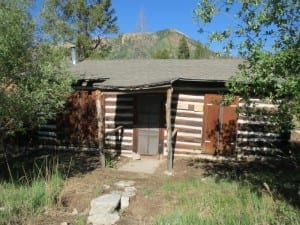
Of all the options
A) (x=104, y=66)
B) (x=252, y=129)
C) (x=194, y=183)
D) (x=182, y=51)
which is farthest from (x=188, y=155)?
(x=182, y=51)

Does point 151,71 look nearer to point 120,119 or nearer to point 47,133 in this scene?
point 120,119

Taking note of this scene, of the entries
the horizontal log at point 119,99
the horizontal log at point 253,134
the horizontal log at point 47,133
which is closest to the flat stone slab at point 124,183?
the horizontal log at point 119,99

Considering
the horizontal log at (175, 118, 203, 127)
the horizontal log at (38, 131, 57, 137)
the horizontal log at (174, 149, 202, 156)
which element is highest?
the horizontal log at (175, 118, 203, 127)

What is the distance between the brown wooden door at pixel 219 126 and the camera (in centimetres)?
1405

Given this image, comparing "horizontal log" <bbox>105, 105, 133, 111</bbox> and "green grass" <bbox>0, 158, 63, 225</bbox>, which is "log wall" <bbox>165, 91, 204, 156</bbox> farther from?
"green grass" <bbox>0, 158, 63, 225</bbox>

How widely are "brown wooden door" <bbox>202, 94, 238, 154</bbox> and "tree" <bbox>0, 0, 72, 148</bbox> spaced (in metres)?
5.30

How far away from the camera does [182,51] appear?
47375mm

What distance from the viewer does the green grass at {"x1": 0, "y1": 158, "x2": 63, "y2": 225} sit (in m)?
7.47

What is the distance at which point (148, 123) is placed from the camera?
1476 centimetres

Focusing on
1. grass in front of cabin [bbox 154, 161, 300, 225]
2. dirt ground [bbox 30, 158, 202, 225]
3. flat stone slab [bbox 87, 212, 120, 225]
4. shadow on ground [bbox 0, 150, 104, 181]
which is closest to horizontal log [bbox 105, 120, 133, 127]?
shadow on ground [bbox 0, 150, 104, 181]

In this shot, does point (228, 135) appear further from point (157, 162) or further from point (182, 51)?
point (182, 51)

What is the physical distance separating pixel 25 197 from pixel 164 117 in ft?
23.6

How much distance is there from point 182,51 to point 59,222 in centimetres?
4111

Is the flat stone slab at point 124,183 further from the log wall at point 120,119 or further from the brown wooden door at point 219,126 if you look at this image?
the brown wooden door at point 219,126
